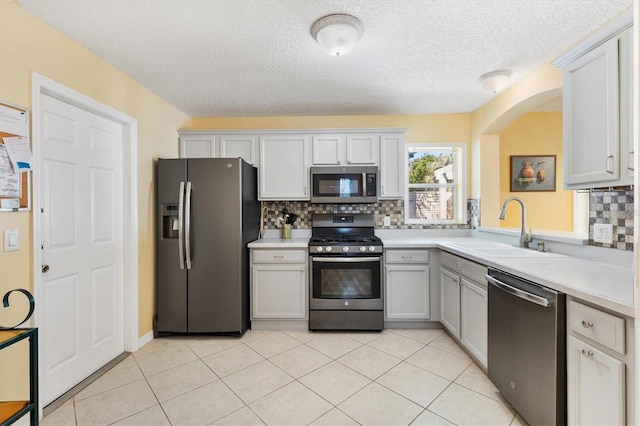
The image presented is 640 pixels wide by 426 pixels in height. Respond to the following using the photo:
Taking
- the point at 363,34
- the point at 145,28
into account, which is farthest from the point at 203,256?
the point at 363,34

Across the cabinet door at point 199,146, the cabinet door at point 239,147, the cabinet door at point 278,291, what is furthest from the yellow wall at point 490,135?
the cabinet door at point 199,146

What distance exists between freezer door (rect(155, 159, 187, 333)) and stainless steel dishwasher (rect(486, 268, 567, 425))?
263cm

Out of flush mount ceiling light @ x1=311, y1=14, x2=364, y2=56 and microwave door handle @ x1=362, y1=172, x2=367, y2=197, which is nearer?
flush mount ceiling light @ x1=311, y1=14, x2=364, y2=56

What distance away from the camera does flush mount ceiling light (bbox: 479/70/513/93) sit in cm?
245

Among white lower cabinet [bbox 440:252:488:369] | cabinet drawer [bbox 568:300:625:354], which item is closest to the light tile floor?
white lower cabinet [bbox 440:252:488:369]

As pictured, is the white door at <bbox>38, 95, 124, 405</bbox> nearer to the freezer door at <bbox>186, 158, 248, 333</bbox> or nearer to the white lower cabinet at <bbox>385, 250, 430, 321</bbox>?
the freezer door at <bbox>186, 158, 248, 333</bbox>

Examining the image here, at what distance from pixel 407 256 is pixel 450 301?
0.58m

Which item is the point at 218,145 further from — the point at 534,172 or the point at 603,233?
the point at 534,172

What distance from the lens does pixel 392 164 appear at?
3.30m

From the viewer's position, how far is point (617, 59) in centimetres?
142

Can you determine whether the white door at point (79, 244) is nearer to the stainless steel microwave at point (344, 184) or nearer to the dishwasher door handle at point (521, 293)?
the stainless steel microwave at point (344, 184)

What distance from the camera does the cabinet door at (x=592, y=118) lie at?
4.76ft

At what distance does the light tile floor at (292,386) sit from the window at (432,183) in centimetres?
151

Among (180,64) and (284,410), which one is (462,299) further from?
(180,64)
